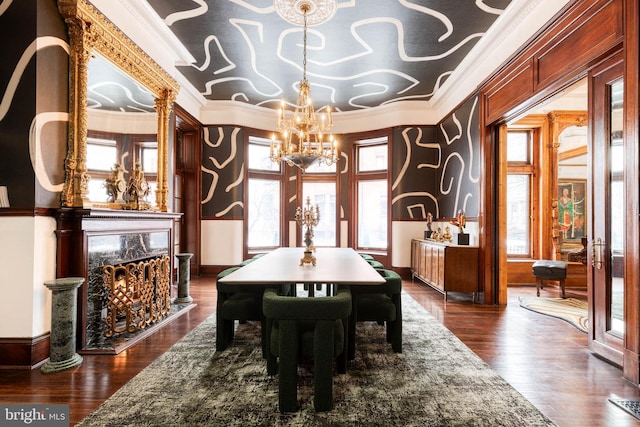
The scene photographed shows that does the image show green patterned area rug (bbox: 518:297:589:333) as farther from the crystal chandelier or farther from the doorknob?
the crystal chandelier

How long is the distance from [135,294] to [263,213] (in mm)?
4278

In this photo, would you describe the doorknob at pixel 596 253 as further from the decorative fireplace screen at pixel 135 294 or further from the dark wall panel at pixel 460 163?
the decorative fireplace screen at pixel 135 294

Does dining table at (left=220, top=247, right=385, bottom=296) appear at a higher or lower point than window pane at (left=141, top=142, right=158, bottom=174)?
lower

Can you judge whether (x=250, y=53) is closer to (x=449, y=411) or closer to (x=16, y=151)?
(x=16, y=151)

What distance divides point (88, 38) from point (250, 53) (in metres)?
2.27

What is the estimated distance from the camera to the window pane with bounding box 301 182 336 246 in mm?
8086

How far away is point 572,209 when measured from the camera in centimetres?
653

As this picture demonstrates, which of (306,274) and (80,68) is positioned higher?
(80,68)

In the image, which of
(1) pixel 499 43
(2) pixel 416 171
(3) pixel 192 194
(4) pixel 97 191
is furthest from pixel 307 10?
(3) pixel 192 194

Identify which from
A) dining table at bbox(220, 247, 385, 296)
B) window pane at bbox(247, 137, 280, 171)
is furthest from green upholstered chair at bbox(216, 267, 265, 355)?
window pane at bbox(247, 137, 280, 171)

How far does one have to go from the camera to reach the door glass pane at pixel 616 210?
2.74 metres

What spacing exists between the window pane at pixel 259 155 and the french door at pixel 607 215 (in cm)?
586

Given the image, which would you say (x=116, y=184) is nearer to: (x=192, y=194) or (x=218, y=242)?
(x=192, y=194)

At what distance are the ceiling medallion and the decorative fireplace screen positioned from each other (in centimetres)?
326
